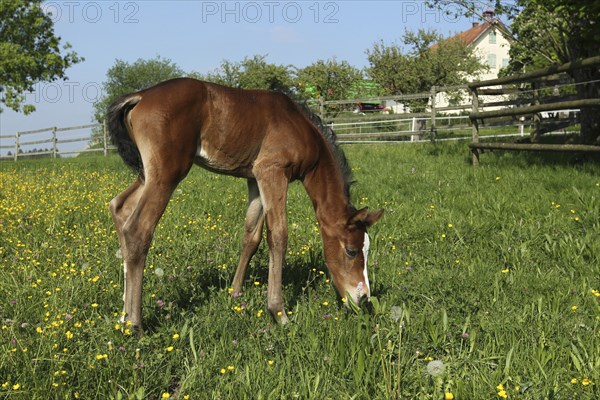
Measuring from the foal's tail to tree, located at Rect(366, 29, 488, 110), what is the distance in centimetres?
3575

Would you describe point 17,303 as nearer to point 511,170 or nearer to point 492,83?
point 511,170

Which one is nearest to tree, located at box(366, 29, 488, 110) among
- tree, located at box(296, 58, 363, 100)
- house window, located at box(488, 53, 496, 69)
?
tree, located at box(296, 58, 363, 100)

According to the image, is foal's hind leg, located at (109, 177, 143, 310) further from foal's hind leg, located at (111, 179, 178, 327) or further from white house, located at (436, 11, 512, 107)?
white house, located at (436, 11, 512, 107)

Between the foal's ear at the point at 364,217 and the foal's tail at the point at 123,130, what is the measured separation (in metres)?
1.52

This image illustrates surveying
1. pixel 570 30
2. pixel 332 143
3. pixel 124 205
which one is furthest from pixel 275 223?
pixel 570 30

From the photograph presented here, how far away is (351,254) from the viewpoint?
12.9 ft

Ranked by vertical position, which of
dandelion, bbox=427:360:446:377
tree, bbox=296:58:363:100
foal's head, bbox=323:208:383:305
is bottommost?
dandelion, bbox=427:360:446:377

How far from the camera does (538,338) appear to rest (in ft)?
10.9

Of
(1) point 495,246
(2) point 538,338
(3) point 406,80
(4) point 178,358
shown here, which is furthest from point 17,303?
(3) point 406,80

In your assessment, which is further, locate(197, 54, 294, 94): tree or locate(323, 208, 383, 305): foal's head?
locate(197, 54, 294, 94): tree

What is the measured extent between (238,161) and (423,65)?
118 ft

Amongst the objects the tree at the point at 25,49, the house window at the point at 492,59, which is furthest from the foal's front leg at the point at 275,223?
the house window at the point at 492,59

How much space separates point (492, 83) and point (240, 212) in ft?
22.1

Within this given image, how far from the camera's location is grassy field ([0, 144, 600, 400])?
9.10 feet
